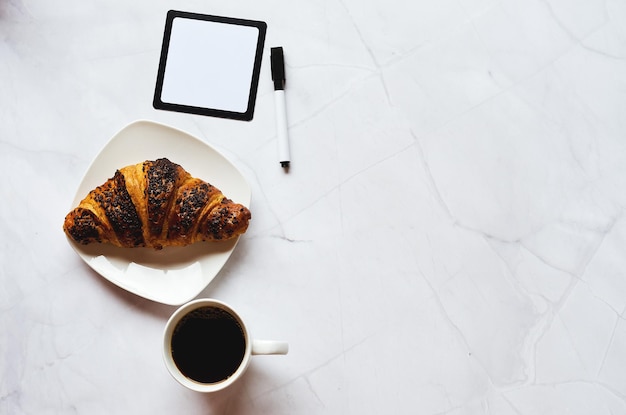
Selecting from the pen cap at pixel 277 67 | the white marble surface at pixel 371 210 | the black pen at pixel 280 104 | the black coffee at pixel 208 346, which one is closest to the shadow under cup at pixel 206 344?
the black coffee at pixel 208 346

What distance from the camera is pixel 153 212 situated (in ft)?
3.26

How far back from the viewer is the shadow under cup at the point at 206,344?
98 cm

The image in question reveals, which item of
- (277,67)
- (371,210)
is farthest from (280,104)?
(371,210)

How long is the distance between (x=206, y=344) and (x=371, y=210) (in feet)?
1.26

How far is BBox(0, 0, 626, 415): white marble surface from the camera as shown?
1.09 meters

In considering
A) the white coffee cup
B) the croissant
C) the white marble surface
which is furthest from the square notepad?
the white coffee cup

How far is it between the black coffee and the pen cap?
43 centimetres

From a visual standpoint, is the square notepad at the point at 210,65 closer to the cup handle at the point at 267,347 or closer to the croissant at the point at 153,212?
the croissant at the point at 153,212

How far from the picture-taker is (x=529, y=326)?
3.62ft

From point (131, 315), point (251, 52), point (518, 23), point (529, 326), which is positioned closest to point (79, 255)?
point (131, 315)

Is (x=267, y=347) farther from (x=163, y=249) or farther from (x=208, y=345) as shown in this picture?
(x=163, y=249)

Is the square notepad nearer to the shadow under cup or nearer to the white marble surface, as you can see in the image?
the white marble surface

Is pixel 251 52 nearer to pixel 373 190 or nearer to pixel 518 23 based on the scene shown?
pixel 373 190

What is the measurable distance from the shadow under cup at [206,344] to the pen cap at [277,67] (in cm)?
42
